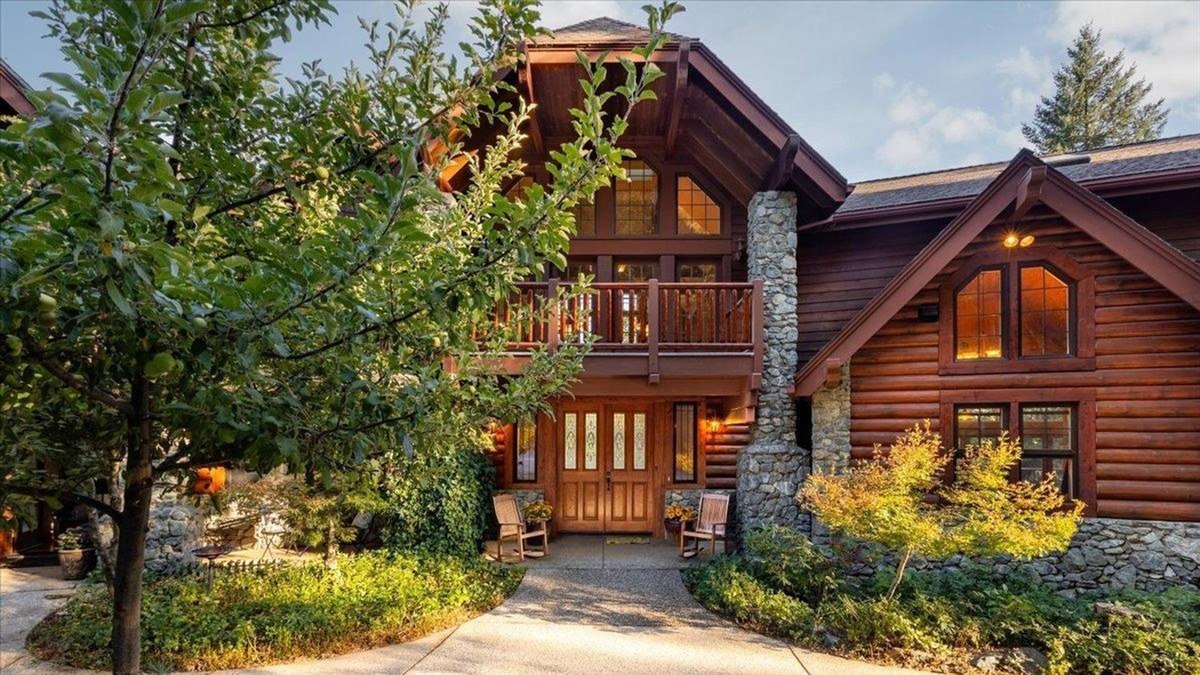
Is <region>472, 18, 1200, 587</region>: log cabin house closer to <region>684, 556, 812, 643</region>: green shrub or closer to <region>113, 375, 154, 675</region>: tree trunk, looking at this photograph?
<region>684, 556, 812, 643</region>: green shrub

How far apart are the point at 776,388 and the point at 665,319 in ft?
7.50

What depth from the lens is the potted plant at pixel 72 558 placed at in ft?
26.0

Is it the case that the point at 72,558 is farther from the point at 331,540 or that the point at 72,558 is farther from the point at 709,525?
the point at 709,525

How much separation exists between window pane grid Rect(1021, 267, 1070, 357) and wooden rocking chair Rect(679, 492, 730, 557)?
5.18 meters

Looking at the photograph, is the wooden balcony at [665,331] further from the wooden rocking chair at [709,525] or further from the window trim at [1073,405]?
the window trim at [1073,405]

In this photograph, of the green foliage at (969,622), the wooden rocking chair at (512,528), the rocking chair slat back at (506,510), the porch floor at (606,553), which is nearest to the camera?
the green foliage at (969,622)

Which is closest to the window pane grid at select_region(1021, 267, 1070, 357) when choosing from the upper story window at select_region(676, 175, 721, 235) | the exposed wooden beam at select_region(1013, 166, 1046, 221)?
the exposed wooden beam at select_region(1013, 166, 1046, 221)

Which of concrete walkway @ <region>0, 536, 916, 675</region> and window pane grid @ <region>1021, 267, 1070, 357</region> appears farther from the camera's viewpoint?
window pane grid @ <region>1021, 267, 1070, 357</region>

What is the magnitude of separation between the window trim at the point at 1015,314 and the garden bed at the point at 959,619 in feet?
9.52

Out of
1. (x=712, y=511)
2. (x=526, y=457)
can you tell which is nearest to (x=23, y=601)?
(x=526, y=457)

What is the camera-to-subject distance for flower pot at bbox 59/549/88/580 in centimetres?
792

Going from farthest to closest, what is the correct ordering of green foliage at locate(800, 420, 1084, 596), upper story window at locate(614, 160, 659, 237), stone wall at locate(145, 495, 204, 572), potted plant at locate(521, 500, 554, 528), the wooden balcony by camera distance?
upper story window at locate(614, 160, 659, 237) < potted plant at locate(521, 500, 554, 528) < the wooden balcony < stone wall at locate(145, 495, 204, 572) < green foliage at locate(800, 420, 1084, 596)

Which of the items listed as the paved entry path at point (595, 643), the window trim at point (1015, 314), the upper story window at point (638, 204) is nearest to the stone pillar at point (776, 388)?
the upper story window at point (638, 204)

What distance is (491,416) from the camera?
3395 millimetres
